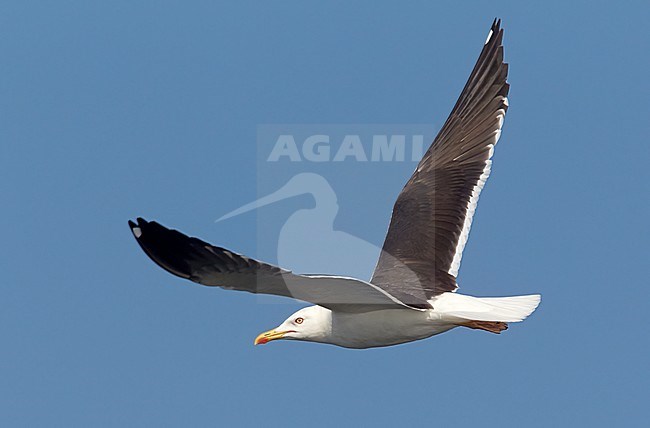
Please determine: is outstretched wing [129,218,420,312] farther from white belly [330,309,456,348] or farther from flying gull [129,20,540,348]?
white belly [330,309,456,348]

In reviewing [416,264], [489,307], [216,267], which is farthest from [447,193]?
[216,267]

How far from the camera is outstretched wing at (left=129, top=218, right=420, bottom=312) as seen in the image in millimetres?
7875

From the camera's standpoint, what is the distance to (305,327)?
10.0m

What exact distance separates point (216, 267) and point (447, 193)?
13.0 feet

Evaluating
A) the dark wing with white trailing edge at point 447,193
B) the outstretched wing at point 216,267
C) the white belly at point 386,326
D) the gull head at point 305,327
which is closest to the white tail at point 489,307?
the white belly at point 386,326

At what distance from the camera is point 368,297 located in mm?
9055

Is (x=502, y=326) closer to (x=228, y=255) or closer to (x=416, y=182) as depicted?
(x=416, y=182)

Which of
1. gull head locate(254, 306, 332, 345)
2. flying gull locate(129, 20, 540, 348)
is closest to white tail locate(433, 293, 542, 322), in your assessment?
flying gull locate(129, 20, 540, 348)

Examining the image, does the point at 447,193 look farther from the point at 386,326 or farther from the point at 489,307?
the point at 386,326

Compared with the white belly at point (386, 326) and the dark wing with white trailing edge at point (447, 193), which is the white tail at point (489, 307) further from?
the dark wing with white trailing edge at point (447, 193)

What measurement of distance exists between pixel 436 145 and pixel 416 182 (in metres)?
0.56

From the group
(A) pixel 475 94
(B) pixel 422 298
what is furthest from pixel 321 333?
(A) pixel 475 94

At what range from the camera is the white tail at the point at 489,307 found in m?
9.50

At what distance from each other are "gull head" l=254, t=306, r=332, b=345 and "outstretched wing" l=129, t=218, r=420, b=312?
56.4 inches
